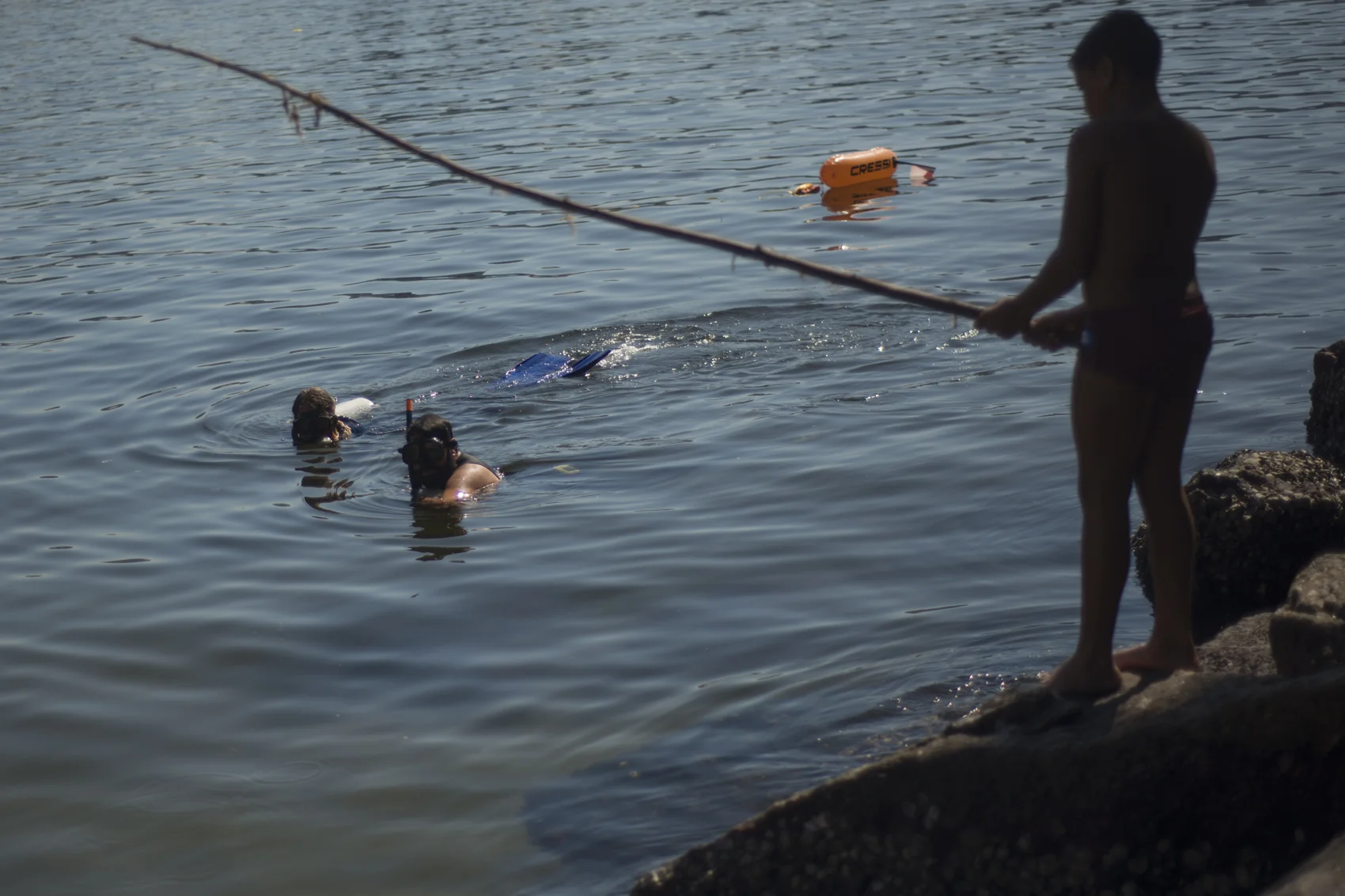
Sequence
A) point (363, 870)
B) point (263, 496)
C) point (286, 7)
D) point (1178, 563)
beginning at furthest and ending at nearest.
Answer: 1. point (286, 7)
2. point (263, 496)
3. point (363, 870)
4. point (1178, 563)

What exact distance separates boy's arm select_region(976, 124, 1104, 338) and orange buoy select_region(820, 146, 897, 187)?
13.4 meters

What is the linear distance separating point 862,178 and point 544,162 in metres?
4.69

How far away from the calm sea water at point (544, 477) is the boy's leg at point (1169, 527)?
1398 millimetres

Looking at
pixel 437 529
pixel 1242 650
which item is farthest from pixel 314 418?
pixel 1242 650

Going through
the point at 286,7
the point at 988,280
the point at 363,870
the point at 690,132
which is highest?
the point at 286,7

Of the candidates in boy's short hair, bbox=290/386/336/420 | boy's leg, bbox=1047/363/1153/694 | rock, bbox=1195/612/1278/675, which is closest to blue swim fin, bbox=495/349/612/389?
boy's short hair, bbox=290/386/336/420

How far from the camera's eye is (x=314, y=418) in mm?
10055

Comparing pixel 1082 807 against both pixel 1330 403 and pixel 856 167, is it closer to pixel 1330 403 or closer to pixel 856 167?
pixel 1330 403

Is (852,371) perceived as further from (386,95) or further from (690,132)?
(386,95)

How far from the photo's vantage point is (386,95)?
25547 mm

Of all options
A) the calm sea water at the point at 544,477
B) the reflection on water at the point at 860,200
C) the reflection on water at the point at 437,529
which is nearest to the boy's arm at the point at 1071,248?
the calm sea water at the point at 544,477

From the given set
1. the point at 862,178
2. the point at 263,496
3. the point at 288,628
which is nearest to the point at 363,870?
the point at 288,628

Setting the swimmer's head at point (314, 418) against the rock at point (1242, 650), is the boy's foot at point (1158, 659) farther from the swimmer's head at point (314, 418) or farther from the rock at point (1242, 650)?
the swimmer's head at point (314, 418)

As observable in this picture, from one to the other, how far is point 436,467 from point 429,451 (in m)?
0.15
